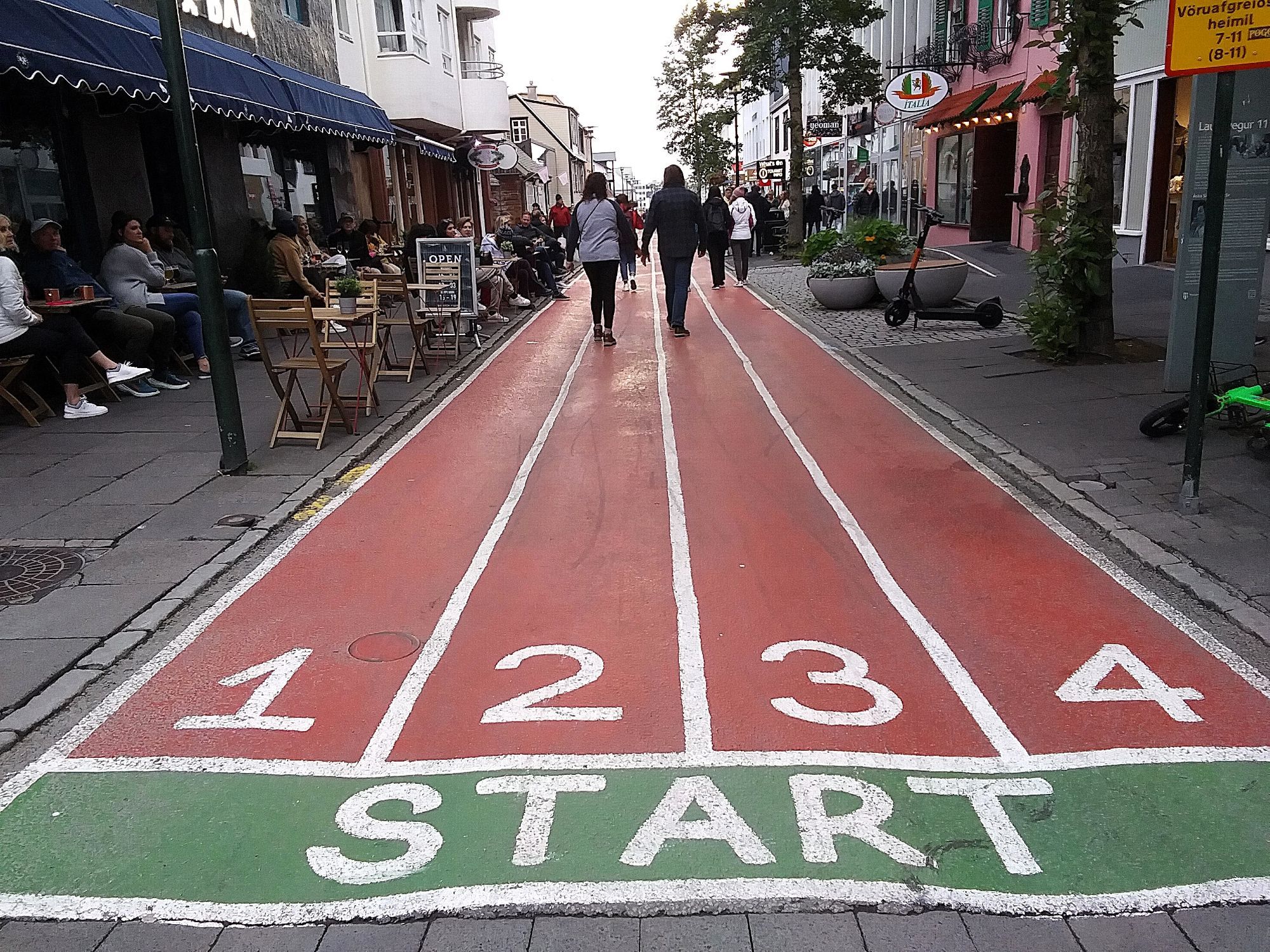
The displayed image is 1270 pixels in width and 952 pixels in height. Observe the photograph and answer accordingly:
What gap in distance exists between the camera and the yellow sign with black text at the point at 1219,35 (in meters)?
5.28

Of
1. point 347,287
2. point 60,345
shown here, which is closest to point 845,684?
point 347,287

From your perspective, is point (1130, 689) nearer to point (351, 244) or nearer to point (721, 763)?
point (721, 763)

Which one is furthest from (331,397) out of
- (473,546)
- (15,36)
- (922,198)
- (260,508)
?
(922,198)

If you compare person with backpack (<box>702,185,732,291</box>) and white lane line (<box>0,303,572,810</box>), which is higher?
person with backpack (<box>702,185,732,291</box>)

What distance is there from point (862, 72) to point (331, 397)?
22.7m

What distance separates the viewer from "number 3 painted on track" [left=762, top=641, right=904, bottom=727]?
12.8 ft

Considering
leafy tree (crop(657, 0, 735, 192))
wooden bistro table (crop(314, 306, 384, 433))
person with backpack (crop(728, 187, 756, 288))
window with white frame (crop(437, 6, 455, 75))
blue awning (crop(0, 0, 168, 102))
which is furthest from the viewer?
leafy tree (crop(657, 0, 735, 192))

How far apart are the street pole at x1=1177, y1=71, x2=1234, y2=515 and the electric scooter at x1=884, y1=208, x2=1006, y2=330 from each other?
734 centimetres

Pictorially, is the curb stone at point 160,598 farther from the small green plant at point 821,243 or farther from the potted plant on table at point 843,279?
the small green plant at point 821,243

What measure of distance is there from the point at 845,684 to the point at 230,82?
11.6 m

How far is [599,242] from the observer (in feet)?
45.7

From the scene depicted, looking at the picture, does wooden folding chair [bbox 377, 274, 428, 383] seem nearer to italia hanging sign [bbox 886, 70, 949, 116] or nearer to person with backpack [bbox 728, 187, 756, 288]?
italia hanging sign [bbox 886, 70, 949, 116]

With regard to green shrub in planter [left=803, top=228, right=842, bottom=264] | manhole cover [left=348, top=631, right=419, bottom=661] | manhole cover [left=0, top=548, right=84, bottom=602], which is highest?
green shrub in planter [left=803, top=228, right=842, bottom=264]

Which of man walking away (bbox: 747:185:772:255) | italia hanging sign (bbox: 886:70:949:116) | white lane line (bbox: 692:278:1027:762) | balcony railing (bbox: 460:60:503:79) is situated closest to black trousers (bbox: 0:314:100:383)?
white lane line (bbox: 692:278:1027:762)
